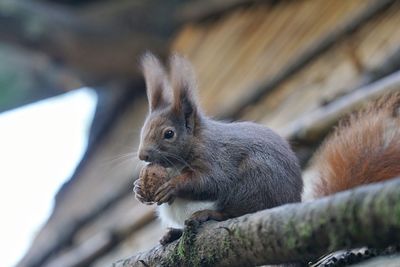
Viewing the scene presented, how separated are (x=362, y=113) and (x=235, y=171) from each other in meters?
0.38

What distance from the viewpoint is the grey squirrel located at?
2211 millimetres

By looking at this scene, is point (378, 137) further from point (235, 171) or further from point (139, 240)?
point (139, 240)

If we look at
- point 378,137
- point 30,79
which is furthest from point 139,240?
point 30,79

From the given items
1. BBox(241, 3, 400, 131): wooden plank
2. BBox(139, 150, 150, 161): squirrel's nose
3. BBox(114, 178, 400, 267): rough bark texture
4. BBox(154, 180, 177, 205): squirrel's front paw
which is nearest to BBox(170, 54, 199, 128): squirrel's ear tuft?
BBox(139, 150, 150, 161): squirrel's nose

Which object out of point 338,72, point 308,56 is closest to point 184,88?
point 338,72

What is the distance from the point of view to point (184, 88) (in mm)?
2432

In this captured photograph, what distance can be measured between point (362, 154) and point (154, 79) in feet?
2.06

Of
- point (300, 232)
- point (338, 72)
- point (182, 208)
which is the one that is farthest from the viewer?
point (338, 72)

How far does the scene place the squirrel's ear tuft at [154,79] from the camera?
2.50 m

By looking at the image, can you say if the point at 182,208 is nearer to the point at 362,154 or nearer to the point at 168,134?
the point at 168,134

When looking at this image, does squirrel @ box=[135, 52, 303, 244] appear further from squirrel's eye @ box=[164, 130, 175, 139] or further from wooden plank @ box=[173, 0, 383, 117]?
wooden plank @ box=[173, 0, 383, 117]

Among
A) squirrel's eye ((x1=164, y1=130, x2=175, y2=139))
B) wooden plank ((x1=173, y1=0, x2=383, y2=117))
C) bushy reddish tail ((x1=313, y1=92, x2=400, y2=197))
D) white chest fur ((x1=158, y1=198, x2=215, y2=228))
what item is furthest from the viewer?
wooden plank ((x1=173, y1=0, x2=383, y2=117))

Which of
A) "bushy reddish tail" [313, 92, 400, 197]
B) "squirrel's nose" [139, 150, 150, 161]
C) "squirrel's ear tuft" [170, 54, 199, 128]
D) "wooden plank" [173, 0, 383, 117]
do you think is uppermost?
"wooden plank" [173, 0, 383, 117]

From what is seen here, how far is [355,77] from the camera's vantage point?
3.88 m
